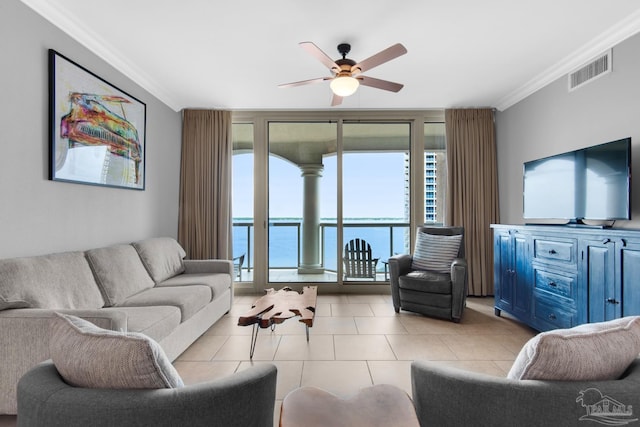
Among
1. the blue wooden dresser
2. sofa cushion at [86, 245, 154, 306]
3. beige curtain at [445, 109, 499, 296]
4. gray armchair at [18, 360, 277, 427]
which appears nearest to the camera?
gray armchair at [18, 360, 277, 427]

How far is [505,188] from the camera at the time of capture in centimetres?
436

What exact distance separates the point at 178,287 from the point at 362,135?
3.24 m

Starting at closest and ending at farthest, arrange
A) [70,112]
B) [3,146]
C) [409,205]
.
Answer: [3,146] < [70,112] < [409,205]

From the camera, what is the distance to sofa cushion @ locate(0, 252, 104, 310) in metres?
1.83

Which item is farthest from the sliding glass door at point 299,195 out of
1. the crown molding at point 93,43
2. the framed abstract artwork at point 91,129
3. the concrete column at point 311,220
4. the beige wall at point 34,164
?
the beige wall at point 34,164

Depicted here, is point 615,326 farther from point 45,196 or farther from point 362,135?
point 362,135

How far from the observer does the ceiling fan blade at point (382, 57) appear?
2.35 m

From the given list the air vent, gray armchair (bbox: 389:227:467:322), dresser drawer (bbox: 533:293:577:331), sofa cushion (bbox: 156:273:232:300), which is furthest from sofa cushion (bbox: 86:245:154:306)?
the air vent

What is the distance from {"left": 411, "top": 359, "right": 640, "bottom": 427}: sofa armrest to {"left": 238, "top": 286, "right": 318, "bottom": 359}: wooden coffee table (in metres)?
1.49

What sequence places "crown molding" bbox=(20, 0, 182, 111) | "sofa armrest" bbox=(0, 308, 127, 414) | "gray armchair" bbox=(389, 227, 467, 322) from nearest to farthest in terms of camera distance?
"sofa armrest" bbox=(0, 308, 127, 414), "crown molding" bbox=(20, 0, 182, 111), "gray armchair" bbox=(389, 227, 467, 322)

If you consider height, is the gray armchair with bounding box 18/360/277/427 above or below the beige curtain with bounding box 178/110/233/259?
below

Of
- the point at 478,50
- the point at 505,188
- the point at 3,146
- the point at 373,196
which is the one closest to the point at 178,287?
the point at 3,146

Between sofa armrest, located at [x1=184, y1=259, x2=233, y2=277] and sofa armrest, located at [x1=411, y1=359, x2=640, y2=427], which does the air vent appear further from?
sofa armrest, located at [x1=184, y1=259, x2=233, y2=277]

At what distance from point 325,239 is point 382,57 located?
292 cm
